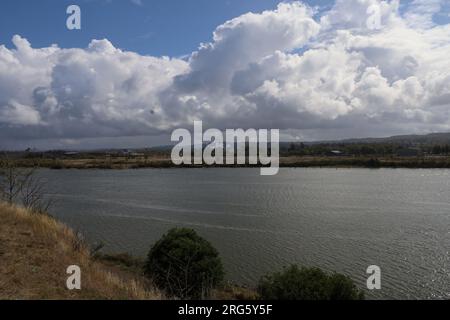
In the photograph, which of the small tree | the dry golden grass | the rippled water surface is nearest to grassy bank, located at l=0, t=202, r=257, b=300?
the dry golden grass

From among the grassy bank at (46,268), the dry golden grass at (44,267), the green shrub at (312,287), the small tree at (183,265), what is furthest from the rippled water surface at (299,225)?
the dry golden grass at (44,267)

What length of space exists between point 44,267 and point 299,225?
21.7 metres

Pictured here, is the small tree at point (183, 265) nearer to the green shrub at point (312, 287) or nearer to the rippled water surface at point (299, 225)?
the green shrub at point (312, 287)

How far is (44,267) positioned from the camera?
9.09 metres

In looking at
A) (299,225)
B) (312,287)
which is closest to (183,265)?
(312,287)

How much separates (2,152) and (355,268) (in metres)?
21.7

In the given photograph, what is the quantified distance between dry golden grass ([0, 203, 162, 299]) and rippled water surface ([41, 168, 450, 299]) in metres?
8.30

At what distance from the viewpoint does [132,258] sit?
61.4 ft

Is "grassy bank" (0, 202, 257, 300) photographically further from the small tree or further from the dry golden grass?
the small tree

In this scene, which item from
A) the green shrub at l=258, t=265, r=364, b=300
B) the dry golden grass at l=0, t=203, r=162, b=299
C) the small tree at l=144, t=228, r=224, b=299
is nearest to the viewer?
the dry golden grass at l=0, t=203, r=162, b=299

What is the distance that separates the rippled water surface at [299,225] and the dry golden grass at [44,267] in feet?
27.2

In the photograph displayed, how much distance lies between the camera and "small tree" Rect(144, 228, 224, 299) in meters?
12.1

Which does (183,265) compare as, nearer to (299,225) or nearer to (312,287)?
(312,287)
